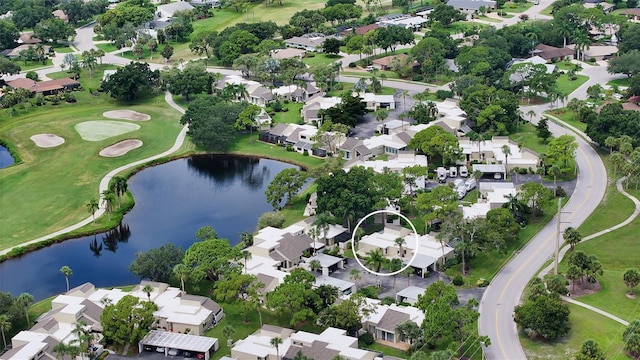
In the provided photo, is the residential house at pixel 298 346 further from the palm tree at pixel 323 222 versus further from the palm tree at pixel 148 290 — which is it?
the palm tree at pixel 323 222

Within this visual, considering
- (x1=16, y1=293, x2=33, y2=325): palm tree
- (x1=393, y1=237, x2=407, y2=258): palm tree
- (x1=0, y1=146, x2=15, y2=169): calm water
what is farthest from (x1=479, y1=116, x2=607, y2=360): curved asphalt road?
(x1=0, y1=146, x2=15, y2=169): calm water

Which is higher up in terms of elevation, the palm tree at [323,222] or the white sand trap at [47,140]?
the white sand trap at [47,140]

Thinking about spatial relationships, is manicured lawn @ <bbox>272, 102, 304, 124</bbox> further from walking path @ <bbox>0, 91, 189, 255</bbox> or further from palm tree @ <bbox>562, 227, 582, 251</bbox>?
palm tree @ <bbox>562, 227, 582, 251</bbox>

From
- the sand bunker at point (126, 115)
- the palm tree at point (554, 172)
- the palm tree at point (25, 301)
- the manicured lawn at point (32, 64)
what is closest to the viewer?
the palm tree at point (25, 301)

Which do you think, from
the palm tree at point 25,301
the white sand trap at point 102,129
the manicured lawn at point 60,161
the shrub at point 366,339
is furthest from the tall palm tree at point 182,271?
the white sand trap at point 102,129

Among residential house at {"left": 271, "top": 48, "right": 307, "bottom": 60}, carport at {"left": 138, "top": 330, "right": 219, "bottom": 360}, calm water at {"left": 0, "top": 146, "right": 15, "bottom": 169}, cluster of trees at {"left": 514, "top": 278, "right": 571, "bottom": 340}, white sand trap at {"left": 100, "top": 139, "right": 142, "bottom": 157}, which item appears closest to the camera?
cluster of trees at {"left": 514, "top": 278, "right": 571, "bottom": 340}

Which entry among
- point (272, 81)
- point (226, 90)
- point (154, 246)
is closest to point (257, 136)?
point (226, 90)

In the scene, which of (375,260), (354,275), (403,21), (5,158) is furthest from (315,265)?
(403,21)
